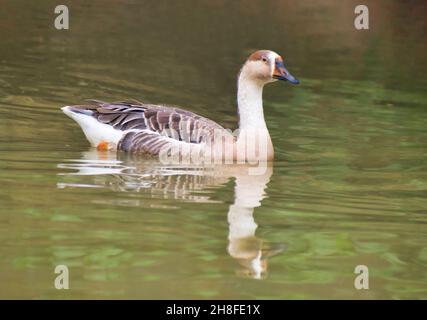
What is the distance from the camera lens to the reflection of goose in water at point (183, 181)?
32.4ft

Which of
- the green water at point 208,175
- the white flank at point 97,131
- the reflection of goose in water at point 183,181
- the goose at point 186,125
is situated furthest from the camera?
the white flank at point 97,131

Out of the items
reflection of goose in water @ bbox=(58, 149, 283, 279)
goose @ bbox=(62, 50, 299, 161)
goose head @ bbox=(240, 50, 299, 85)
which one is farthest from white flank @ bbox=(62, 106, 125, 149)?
goose head @ bbox=(240, 50, 299, 85)

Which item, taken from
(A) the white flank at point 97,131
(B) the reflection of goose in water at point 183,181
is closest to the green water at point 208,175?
(B) the reflection of goose in water at point 183,181

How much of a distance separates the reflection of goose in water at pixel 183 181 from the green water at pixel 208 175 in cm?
3

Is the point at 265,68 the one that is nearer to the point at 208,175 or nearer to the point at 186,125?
the point at 186,125

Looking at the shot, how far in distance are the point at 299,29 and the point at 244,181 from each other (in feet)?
42.1

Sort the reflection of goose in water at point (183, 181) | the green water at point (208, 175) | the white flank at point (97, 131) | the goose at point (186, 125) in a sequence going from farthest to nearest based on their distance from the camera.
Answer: the white flank at point (97, 131) < the goose at point (186, 125) < the reflection of goose in water at point (183, 181) < the green water at point (208, 175)

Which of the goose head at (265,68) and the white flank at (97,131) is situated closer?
the goose head at (265,68)

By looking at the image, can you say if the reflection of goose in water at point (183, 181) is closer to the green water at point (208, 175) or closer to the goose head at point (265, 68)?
the green water at point (208, 175)

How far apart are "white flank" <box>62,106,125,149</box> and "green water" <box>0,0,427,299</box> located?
25cm

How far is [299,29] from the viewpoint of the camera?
24.8 meters

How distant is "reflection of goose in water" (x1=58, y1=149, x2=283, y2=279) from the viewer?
987 centimetres

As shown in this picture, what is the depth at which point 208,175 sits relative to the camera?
12555 mm

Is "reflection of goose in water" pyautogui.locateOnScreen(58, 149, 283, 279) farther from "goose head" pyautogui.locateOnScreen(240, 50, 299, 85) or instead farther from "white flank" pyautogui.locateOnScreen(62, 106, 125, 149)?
"goose head" pyautogui.locateOnScreen(240, 50, 299, 85)
